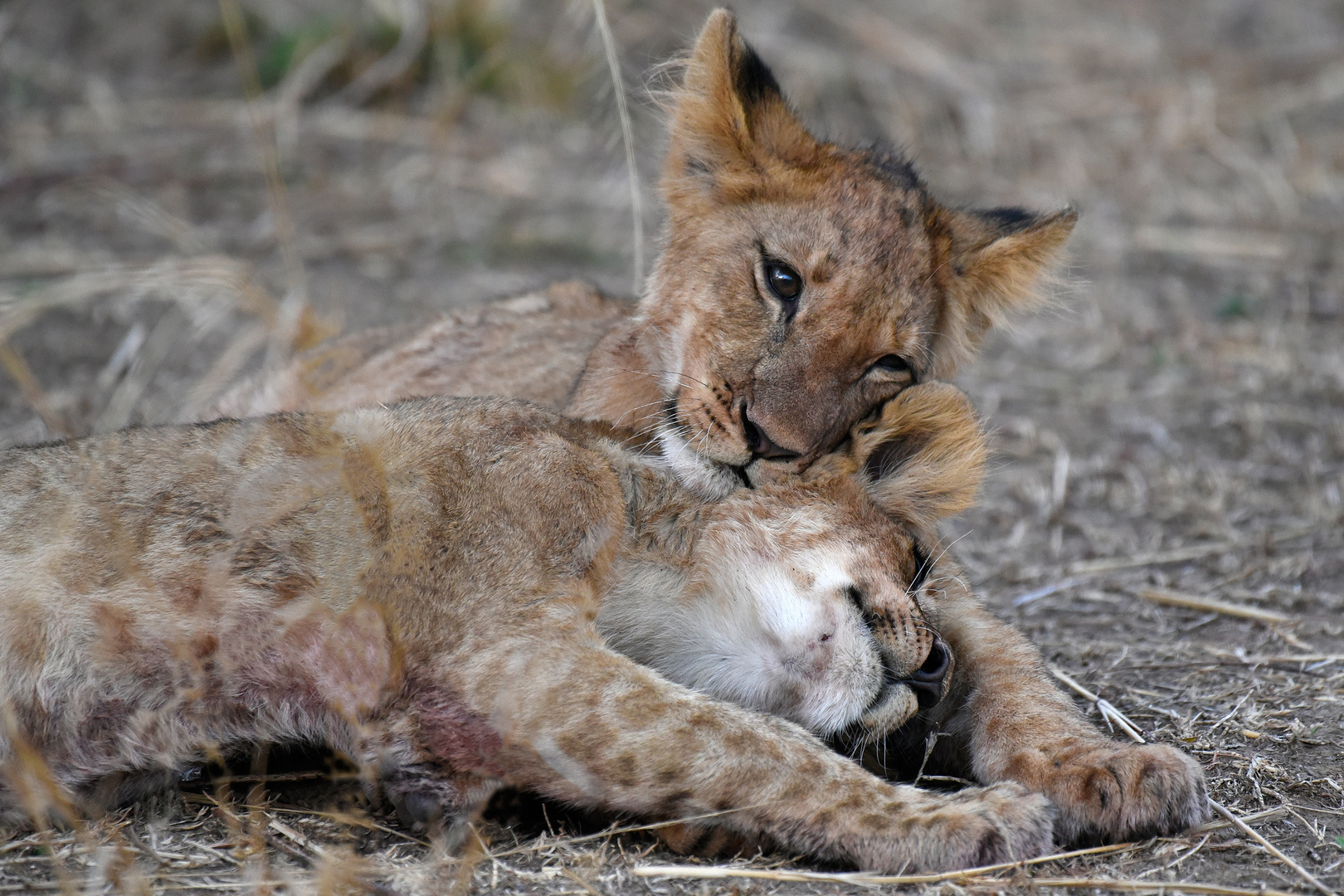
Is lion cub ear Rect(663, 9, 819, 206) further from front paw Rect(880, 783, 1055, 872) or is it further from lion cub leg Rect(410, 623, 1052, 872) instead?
front paw Rect(880, 783, 1055, 872)

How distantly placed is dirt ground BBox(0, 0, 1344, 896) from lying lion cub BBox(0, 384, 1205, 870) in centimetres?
17

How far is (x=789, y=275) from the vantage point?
413cm

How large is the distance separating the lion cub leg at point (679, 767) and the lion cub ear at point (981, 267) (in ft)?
6.07

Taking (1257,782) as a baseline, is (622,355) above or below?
above

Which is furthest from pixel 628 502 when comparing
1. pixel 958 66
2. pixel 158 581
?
pixel 958 66

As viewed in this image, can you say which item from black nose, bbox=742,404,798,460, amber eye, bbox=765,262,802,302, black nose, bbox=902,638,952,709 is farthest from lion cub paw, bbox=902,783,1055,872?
amber eye, bbox=765,262,802,302

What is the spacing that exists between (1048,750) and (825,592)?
Answer: 2.18ft

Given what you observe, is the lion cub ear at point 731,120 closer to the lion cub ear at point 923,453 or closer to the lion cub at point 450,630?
the lion cub ear at point 923,453

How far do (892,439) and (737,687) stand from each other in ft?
2.68

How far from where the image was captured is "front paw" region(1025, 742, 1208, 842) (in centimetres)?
312

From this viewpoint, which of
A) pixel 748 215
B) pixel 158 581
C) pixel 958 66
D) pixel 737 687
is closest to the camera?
pixel 158 581

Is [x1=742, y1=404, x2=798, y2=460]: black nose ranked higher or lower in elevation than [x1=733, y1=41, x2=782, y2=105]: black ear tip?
lower

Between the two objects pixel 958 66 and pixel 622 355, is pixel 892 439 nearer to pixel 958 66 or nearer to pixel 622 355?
pixel 622 355

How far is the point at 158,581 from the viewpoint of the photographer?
318 cm
